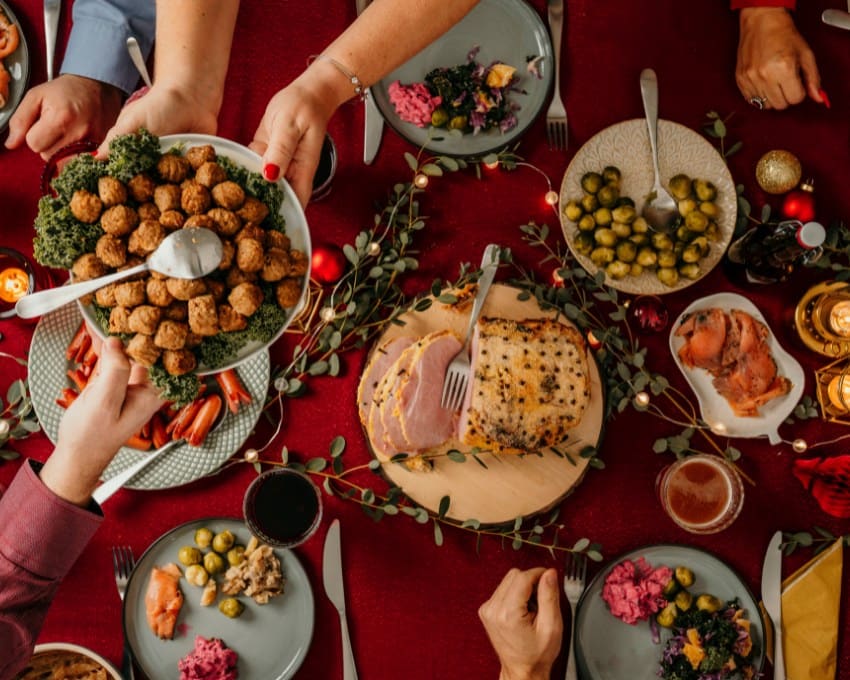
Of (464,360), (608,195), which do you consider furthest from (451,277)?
(608,195)

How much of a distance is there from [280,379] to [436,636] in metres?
0.92

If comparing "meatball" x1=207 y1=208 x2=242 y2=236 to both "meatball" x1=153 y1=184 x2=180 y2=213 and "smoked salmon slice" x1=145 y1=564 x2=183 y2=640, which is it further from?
"smoked salmon slice" x1=145 y1=564 x2=183 y2=640

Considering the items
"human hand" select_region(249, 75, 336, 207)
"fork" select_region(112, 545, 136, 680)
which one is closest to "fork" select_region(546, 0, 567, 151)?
"human hand" select_region(249, 75, 336, 207)

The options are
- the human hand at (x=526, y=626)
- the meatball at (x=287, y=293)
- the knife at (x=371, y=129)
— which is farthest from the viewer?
the knife at (x=371, y=129)

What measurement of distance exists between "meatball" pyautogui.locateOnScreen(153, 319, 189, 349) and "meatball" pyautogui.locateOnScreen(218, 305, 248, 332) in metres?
0.08

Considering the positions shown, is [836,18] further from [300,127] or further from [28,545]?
[28,545]

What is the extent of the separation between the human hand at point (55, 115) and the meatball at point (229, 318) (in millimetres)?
982

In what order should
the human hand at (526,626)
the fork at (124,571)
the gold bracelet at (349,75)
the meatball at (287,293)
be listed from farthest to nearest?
1. the fork at (124,571)
2. the human hand at (526,626)
3. the gold bracelet at (349,75)
4. the meatball at (287,293)

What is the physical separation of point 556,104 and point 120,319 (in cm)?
143

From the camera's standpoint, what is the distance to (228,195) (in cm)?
146

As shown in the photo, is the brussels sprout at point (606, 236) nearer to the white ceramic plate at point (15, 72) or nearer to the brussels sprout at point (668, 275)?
the brussels sprout at point (668, 275)

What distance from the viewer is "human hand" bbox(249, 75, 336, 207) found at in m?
1.69

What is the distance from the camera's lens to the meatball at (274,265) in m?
1.47

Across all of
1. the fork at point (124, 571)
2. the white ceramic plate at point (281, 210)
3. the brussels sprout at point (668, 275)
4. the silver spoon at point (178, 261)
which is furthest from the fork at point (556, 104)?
the fork at point (124, 571)
